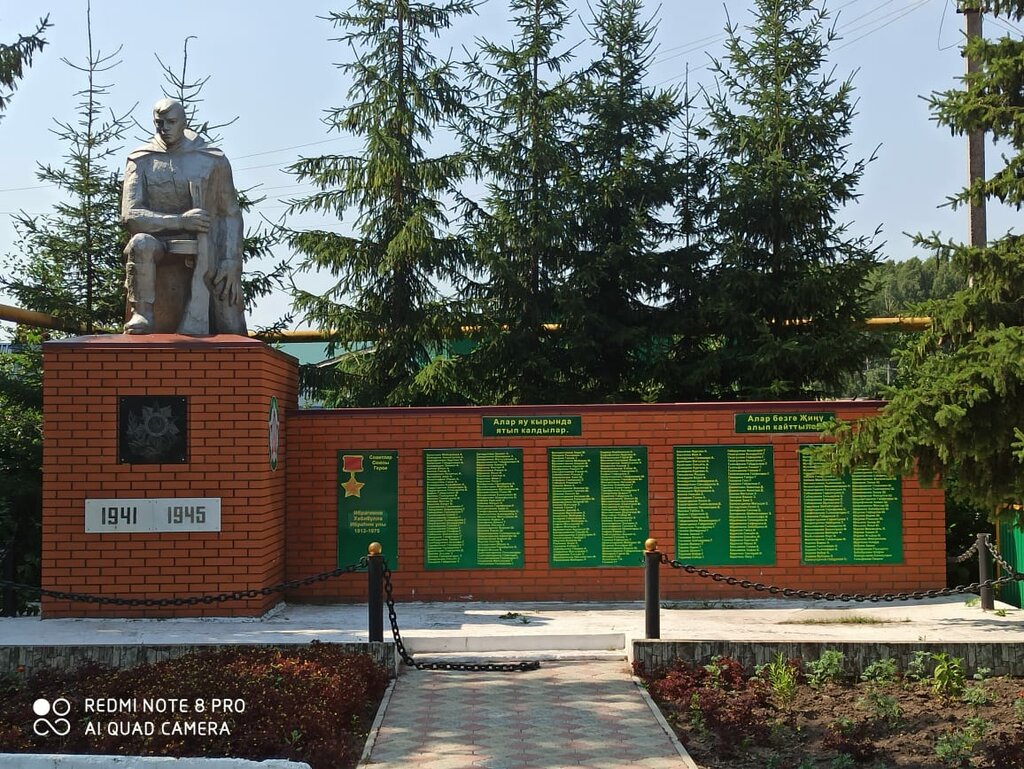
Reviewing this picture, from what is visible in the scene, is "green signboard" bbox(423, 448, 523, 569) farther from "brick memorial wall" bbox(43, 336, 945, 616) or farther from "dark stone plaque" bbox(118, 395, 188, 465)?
"dark stone plaque" bbox(118, 395, 188, 465)

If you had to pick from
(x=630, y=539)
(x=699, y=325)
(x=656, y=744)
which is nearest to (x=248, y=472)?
(x=630, y=539)

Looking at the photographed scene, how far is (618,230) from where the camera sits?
15.4 m

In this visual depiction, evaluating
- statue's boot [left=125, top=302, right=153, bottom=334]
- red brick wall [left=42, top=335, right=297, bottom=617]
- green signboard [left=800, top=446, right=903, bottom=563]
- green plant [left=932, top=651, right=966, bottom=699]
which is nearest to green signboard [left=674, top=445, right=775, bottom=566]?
green signboard [left=800, top=446, right=903, bottom=563]

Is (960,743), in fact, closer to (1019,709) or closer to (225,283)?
(1019,709)

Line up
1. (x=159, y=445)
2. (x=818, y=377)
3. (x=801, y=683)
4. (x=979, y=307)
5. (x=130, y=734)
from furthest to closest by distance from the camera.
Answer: (x=818, y=377) < (x=159, y=445) < (x=979, y=307) < (x=801, y=683) < (x=130, y=734)

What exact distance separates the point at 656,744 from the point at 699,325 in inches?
345

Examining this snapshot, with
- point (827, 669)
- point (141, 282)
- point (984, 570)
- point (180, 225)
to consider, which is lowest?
point (827, 669)

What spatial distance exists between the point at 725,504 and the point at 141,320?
21.2 feet

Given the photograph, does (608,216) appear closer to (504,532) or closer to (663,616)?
(504,532)

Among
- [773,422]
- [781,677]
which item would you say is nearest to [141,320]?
[773,422]

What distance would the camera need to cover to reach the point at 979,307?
9.61m

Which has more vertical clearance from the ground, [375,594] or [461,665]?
[375,594]

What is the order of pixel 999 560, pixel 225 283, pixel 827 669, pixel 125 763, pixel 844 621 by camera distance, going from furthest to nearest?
pixel 225 283 < pixel 844 621 < pixel 999 560 < pixel 827 669 < pixel 125 763

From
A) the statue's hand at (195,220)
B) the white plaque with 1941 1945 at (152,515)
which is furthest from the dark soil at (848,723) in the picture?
the statue's hand at (195,220)
